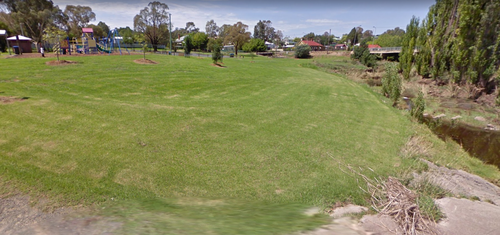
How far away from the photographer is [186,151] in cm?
782

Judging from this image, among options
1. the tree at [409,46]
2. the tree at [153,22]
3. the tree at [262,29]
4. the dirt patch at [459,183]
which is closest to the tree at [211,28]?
the tree at [262,29]

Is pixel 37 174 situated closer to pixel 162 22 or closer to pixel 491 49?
pixel 491 49

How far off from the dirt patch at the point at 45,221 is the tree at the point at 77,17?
74.4 m

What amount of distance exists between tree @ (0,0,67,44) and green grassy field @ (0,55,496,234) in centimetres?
4822

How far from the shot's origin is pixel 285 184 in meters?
6.59

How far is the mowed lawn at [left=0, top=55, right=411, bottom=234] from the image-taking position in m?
5.29

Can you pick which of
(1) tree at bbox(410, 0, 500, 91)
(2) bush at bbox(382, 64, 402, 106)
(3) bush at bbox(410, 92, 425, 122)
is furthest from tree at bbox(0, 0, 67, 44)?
(1) tree at bbox(410, 0, 500, 91)

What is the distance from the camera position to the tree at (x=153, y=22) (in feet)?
197

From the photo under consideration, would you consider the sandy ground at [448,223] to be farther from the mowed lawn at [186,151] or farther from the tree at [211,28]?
the tree at [211,28]

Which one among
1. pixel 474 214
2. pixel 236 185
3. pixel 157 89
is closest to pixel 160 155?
pixel 236 185

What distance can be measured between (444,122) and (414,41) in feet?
71.2

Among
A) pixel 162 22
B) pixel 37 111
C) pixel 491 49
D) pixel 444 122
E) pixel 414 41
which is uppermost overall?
pixel 162 22

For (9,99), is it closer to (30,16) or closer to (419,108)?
(419,108)

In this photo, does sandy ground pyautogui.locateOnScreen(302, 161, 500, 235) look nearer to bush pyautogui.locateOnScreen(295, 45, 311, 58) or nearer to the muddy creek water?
the muddy creek water
